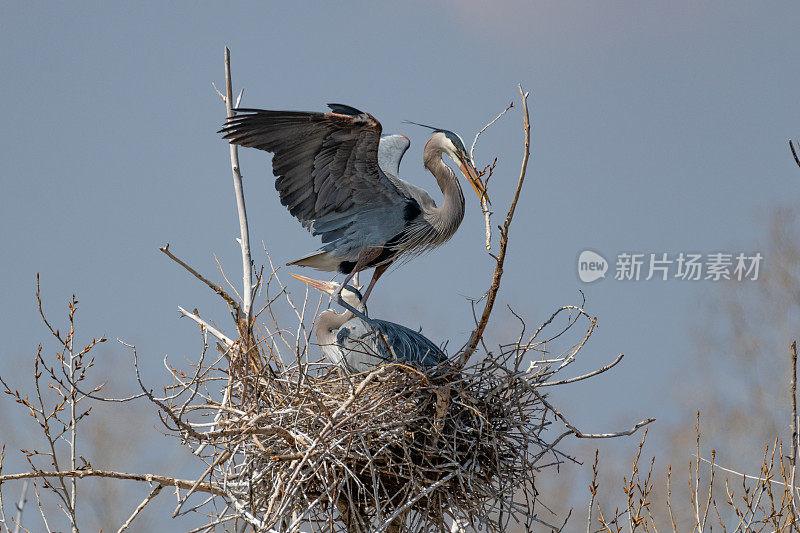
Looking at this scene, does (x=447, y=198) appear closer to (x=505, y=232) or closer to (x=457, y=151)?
(x=457, y=151)

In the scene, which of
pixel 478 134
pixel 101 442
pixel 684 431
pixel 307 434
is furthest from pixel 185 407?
pixel 684 431

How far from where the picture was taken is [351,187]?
5.28 meters

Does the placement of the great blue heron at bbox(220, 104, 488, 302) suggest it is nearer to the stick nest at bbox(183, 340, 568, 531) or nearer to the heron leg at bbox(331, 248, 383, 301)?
the heron leg at bbox(331, 248, 383, 301)

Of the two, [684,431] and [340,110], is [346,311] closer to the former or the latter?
[340,110]

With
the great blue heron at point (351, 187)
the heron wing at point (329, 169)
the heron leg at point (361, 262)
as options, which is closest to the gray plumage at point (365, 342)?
the heron leg at point (361, 262)

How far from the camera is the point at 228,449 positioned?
3787mm

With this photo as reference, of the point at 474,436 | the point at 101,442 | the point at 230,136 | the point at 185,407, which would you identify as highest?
the point at 101,442

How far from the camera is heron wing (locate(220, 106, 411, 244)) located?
16.0 feet

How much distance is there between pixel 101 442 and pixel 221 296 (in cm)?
1109

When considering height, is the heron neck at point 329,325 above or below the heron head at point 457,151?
below

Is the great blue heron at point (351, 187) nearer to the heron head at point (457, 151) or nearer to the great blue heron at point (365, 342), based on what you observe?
the heron head at point (457, 151)

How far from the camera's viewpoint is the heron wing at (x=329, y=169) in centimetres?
488

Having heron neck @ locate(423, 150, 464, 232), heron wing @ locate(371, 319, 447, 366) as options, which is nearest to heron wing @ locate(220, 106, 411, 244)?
heron neck @ locate(423, 150, 464, 232)

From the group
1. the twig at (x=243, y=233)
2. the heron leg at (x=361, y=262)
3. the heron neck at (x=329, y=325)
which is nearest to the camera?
the twig at (x=243, y=233)
